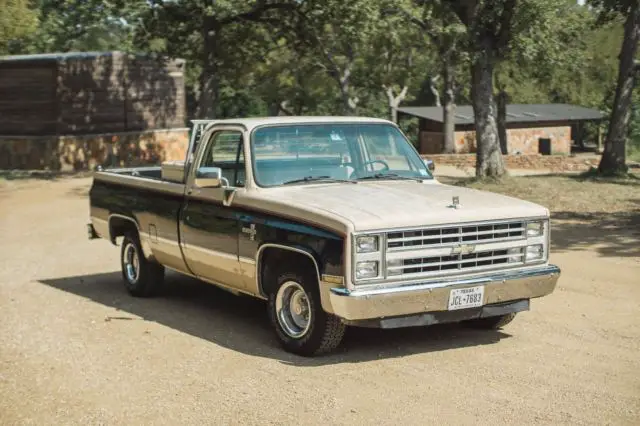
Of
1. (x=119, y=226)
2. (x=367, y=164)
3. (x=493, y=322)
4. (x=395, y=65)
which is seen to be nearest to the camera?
(x=493, y=322)

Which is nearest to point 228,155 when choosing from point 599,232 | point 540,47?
point 599,232

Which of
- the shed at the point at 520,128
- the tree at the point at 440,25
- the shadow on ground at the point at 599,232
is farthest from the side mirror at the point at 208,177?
the shed at the point at 520,128

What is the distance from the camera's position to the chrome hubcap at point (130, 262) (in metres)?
10.7

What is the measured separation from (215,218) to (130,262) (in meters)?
2.46

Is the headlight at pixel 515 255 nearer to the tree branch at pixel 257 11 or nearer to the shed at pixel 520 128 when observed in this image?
the tree branch at pixel 257 11

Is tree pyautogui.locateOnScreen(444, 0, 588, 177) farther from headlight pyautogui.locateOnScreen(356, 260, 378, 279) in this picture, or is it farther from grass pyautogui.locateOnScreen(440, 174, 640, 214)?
headlight pyautogui.locateOnScreen(356, 260, 378, 279)

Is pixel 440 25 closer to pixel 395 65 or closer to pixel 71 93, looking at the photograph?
pixel 71 93

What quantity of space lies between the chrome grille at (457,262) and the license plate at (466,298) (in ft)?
0.59

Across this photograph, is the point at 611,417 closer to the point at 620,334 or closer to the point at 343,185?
the point at 620,334

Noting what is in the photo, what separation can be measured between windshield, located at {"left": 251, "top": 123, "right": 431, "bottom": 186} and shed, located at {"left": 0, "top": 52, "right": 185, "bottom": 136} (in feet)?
78.5

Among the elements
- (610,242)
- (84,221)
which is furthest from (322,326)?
(84,221)

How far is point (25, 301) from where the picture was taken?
34.4 ft

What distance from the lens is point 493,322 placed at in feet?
28.3

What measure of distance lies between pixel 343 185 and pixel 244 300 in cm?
253
